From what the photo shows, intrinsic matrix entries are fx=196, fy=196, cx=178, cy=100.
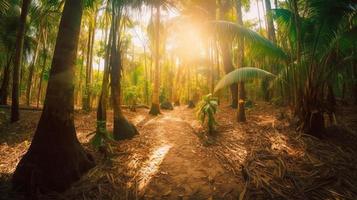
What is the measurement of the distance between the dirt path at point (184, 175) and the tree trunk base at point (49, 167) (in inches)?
46.9

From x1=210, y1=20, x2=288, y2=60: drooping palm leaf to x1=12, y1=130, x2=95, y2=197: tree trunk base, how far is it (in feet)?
14.2

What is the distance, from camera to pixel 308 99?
4777 millimetres

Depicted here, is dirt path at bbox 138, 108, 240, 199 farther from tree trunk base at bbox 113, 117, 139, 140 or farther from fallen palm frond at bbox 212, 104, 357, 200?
tree trunk base at bbox 113, 117, 139, 140

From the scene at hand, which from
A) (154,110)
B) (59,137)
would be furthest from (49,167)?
(154,110)

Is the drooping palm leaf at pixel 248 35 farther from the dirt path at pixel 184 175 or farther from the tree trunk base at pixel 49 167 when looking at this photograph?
the tree trunk base at pixel 49 167

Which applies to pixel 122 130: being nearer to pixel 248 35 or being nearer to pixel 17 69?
pixel 248 35

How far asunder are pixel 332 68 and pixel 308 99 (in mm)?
886

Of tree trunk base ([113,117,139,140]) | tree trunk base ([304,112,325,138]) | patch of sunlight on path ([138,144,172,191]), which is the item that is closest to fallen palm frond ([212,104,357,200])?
tree trunk base ([304,112,325,138])

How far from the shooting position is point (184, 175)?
3525mm

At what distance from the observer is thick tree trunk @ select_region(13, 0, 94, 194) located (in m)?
3.09

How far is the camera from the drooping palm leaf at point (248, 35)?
5.03 meters

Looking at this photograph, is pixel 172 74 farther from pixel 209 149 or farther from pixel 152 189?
pixel 152 189

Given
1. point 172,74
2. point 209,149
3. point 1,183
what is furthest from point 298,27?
point 172,74

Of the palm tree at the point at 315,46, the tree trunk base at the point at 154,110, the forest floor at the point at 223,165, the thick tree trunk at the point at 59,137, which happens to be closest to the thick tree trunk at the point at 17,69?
the forest floor at the point at 223,165
